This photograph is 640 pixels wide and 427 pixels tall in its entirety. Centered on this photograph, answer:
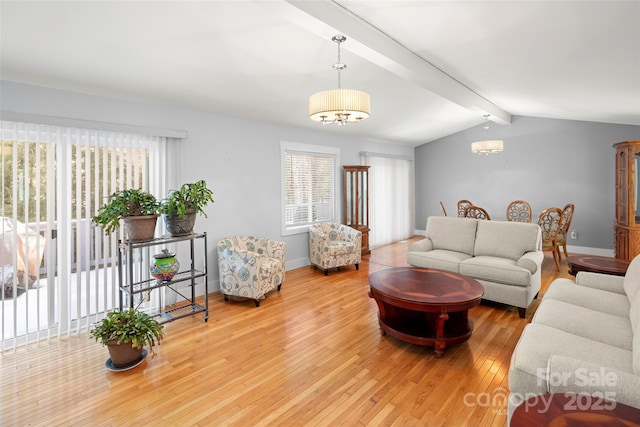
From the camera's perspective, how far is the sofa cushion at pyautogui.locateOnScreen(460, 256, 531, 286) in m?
3.43

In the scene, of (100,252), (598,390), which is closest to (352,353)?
(598,390)

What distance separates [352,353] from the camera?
2717 mm

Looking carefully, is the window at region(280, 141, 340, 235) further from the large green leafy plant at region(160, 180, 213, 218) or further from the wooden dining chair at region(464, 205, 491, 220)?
the wooden dining chair at region(464, 205, 491, 220)

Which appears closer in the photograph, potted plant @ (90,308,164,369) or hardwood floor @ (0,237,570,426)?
hardwood floor @ (0,237,570,426)

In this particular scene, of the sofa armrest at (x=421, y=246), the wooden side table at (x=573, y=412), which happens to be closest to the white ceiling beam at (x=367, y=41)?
the sofa armrest at (x=421, y=246)

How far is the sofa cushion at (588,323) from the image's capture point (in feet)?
6.56

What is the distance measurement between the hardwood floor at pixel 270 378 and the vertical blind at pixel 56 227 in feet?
1.06

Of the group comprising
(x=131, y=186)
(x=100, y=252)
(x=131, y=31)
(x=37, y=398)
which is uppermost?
(x=131, y=31)

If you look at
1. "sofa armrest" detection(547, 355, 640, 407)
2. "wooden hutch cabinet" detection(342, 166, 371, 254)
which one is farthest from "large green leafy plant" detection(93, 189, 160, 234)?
"wooden hutch cabinet" detection(342, 166, 371, 254)

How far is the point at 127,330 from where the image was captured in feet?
8.27

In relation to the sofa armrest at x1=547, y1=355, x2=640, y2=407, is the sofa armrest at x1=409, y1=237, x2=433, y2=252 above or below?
above

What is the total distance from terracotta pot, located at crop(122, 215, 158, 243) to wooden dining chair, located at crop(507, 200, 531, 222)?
20.8ft

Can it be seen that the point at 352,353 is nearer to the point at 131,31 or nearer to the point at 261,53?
the point at 261,53

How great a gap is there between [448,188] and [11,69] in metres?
8.05
